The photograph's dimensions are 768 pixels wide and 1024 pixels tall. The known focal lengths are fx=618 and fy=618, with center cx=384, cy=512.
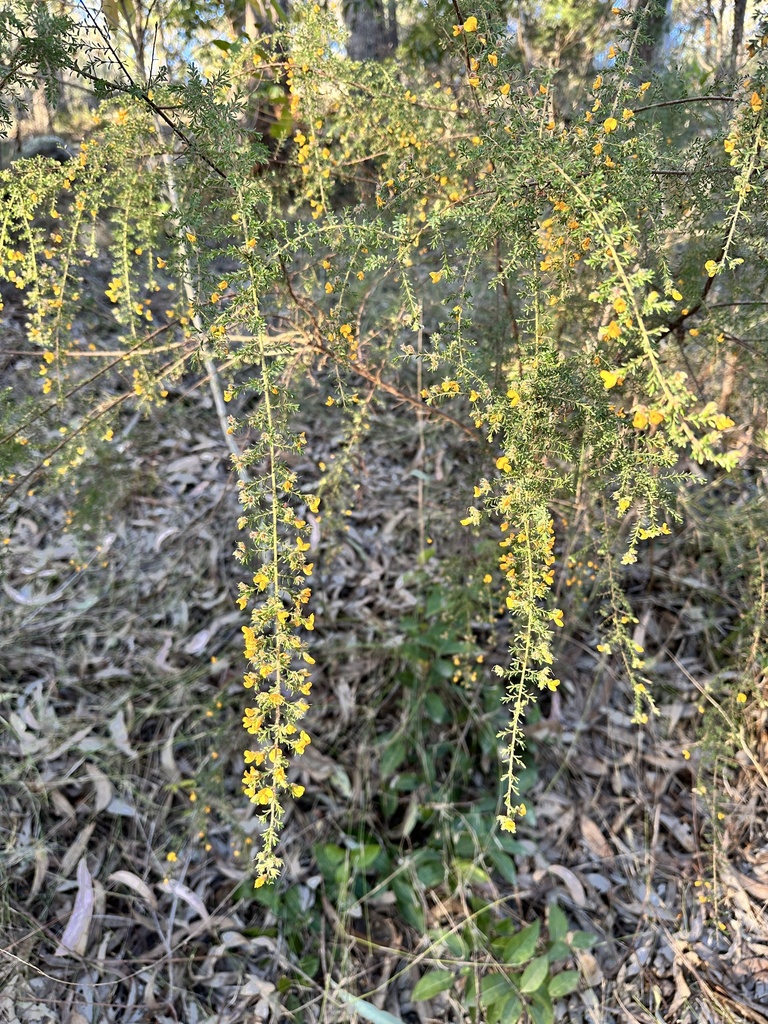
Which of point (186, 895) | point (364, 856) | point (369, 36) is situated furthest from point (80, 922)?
point (369, 36)

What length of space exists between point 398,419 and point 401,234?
6.69 ft

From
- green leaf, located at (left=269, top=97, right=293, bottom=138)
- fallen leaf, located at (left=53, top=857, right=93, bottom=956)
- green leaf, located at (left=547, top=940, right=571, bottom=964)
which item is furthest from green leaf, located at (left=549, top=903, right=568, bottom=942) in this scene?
green leaf, located at (left=269, top=97, right=293, bottom=138)

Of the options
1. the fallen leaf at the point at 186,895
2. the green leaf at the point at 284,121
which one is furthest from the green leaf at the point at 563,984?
the green leaf at the point at 284,121

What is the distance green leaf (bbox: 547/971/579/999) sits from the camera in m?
1.59

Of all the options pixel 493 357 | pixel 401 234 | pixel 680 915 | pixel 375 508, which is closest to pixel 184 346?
pixel 401 234

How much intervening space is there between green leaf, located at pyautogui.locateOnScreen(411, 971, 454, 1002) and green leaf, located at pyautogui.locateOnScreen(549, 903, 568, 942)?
0.99 ft

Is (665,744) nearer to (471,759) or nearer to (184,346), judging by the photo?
(471,759)

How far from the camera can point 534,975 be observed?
1589 millimetres

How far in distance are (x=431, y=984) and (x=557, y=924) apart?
1.26 ft

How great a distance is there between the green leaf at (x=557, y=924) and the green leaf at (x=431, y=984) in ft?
0.99

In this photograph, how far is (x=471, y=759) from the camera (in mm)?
2100

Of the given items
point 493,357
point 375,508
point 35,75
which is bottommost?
point 375,508

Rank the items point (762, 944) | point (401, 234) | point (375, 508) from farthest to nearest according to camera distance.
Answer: point (375, 508) → point (762, 944) → point (401, 234)

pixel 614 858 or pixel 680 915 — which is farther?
pixel 614 858
